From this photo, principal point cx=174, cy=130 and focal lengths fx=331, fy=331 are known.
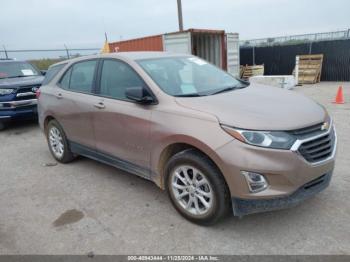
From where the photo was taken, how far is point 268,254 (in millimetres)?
2828

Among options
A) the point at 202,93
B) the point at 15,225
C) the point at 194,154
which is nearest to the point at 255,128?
the point at 194,154

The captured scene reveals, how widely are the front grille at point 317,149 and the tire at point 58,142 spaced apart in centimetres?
358

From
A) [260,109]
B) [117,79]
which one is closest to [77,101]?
[117,79]

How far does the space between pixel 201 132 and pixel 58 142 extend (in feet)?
10.3

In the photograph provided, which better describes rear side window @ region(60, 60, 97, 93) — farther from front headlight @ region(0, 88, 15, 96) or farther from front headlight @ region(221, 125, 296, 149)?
front headlight @ region(0, 88, 15, 96)

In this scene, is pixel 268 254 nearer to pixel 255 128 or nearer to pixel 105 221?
pixel 255 128

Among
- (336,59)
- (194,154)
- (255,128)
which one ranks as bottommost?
(336,59)

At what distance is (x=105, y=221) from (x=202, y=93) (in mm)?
1726

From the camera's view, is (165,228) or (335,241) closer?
(335,241)

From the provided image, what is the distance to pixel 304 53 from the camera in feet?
53.9

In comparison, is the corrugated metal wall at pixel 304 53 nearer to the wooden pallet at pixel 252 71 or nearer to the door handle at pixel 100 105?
the wooden pallet at pixel 252 71

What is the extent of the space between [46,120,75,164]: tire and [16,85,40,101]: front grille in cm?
292

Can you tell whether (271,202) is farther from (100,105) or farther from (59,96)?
(59,96)

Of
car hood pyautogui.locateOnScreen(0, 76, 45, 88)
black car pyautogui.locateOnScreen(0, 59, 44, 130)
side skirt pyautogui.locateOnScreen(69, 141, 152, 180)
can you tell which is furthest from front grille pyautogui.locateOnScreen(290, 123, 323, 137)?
car hood pyautogui.locateOnScreen(0, 76, 45, 88)
